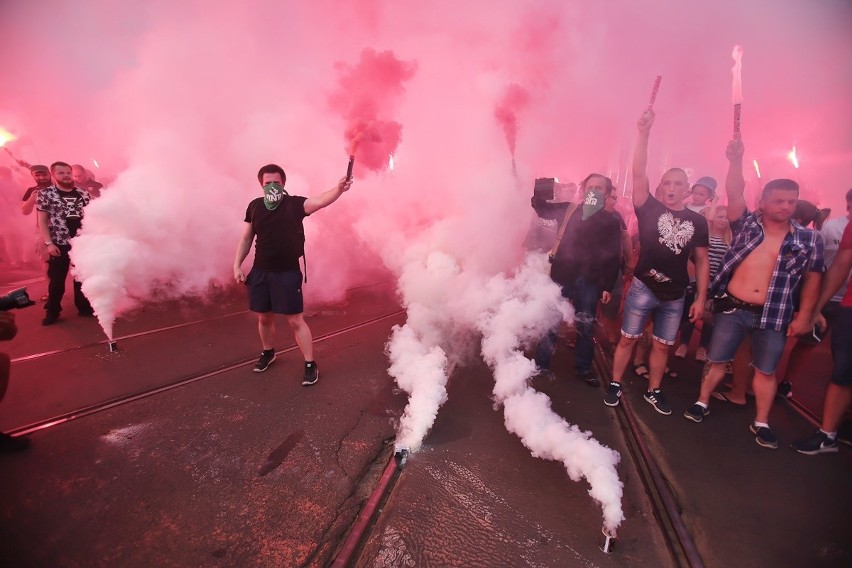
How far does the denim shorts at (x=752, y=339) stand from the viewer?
9.22ft

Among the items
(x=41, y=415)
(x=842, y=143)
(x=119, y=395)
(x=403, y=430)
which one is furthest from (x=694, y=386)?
(x=842, y=143)

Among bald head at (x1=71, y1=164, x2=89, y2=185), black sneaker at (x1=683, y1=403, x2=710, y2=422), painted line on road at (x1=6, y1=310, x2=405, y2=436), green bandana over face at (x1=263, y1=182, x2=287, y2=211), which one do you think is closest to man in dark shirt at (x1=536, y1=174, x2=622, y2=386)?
black sneaker at (x1=683, y1=403, x2=710, y2=422)

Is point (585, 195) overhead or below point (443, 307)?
overhead

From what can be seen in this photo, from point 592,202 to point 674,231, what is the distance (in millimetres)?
706

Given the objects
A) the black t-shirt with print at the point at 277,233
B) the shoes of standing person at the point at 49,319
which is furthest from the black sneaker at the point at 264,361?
the shoes of standing person at the point at 49,319

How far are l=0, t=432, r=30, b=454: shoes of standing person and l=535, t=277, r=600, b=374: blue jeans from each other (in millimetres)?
4222

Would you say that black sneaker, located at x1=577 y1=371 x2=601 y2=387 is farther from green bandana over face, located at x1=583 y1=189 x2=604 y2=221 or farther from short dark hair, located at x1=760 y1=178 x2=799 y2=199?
short dark hair, located at x1=760 y1=178 x2=799 y2=199

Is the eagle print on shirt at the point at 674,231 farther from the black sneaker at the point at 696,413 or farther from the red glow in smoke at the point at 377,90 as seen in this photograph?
the red glow in smoke at the point at 377,90

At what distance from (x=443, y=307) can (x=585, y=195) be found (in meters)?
1.80

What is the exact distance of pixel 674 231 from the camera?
9.75ft

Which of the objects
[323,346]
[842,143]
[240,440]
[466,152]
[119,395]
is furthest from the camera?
[842,143]

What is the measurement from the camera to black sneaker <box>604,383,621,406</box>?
129 inches

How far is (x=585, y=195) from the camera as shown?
3398 millimetres

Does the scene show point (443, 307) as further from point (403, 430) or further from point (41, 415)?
point (41, 415)
